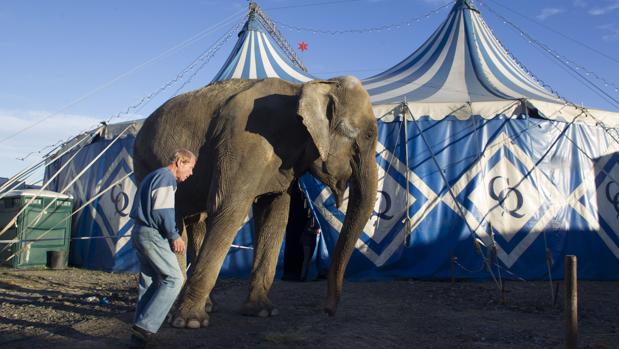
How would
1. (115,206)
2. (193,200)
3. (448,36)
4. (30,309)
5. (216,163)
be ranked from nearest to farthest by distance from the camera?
(216,163) < (193,200) < (30,309) < (115,206) < (448,36)

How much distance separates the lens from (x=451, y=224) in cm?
927

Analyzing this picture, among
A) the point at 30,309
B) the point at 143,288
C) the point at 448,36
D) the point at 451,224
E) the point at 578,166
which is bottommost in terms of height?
the point at 30,309

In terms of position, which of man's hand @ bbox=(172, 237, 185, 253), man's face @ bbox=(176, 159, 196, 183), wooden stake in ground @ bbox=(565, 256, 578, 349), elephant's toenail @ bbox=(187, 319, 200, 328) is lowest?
elephant's toenail @ bbox=(187, 319, 200, 328)

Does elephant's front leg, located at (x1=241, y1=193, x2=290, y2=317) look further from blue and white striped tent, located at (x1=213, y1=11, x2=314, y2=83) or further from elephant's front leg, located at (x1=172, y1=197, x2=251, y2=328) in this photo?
blue and white striped tent, located at (x1=213, y1=11, x2=314, y2=83)

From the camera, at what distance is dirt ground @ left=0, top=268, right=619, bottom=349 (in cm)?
437

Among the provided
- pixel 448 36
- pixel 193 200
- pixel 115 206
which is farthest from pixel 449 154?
pixel 115 206

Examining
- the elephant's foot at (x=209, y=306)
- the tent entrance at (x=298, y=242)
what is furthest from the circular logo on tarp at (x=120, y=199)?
the elephant's foot at (x=209, y=306)

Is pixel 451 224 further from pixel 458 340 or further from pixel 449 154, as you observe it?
pixel 458 340

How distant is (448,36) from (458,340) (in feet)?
29.3

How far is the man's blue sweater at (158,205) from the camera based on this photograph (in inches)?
156

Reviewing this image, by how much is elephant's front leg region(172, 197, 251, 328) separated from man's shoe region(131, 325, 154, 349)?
0.72 metres

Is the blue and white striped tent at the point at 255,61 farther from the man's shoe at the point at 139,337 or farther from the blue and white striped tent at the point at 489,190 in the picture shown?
the man's shoe at the point at 139,337

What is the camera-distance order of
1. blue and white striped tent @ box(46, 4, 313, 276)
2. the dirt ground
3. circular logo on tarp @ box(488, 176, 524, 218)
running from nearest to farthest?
the dirt ground, circular logo on tarp @ box(488, 176, 524, 218), blue and white striped tent @ box(46, 4, 313, 276)

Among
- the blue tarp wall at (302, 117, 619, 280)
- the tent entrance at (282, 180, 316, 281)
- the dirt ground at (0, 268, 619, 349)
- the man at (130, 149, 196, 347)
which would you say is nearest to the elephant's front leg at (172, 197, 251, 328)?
the dirt ground at (0, 268, 619, 349)
